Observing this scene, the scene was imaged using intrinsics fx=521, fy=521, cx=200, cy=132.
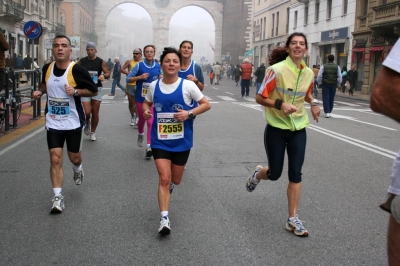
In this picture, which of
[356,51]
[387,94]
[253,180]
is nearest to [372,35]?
[356,51]

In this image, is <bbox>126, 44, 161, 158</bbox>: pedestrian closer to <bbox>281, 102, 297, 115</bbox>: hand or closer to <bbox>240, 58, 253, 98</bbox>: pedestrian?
<bbox>281, 102, 297, 115</bbox>: hand

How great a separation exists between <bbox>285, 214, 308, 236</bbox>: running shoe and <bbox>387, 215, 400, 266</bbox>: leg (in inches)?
91.2

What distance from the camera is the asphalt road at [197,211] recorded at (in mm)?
3936

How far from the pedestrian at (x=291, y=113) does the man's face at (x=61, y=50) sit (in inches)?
79.7

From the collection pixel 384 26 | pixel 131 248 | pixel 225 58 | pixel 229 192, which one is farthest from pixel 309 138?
pixel 225 58

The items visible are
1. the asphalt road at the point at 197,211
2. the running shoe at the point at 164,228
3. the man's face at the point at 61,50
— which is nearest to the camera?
the asphalt road at the point at 197,211

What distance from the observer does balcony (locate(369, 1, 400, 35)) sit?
86.3 feet

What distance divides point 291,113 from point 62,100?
7.75 ft

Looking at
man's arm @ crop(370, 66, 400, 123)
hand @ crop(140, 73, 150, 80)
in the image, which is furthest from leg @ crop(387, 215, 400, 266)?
hand @ crop(140, 73, 150, 80)

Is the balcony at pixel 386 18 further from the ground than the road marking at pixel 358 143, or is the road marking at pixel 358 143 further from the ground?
the balcony at pixel 386 18

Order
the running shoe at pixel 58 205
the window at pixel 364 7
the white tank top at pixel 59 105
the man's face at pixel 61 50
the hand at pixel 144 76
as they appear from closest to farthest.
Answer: the running shoe at pixel 58 205 → the man's face at pixel 61 50 → the white tank top at pixel 59 105 → the hand at pixel 144 76 → the window at pixel 364 7

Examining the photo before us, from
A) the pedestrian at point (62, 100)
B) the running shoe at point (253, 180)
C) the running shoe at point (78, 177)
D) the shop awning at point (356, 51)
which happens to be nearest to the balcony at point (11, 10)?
the shop awning at point (356, 51)

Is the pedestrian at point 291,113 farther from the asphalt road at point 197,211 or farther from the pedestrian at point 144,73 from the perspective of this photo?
the pedestrian at point 144,73

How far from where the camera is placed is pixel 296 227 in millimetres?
4422
